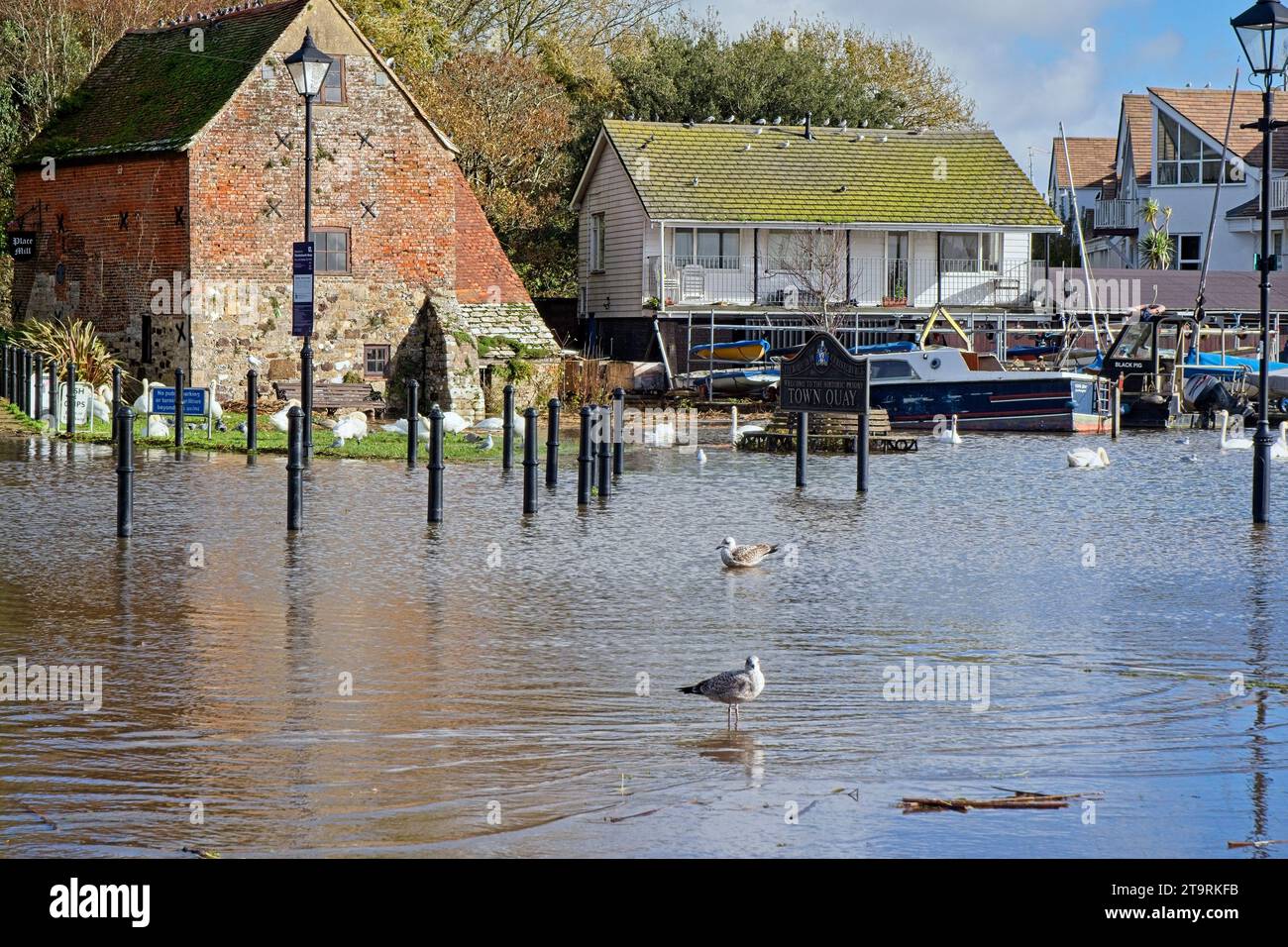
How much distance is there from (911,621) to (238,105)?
27704 mm

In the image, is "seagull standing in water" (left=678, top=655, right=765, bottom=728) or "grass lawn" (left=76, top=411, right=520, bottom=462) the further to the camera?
"grass lawn" (left=76, top=411, right=520, bottom=462)

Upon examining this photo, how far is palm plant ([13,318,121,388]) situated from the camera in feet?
110

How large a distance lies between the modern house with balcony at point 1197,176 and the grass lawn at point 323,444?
37.3 m

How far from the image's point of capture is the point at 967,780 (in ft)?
24.8

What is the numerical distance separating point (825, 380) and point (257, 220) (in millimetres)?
17912

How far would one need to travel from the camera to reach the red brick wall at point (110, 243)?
35906 millimetres

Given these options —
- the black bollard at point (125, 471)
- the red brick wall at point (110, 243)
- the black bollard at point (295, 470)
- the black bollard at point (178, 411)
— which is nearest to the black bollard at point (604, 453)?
the black bollard at point (295, 470)

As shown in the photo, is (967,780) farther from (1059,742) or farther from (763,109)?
(763,109)

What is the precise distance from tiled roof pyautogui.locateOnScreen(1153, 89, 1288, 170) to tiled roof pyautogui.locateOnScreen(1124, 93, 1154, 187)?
10.2ft

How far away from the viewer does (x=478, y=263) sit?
4094cm

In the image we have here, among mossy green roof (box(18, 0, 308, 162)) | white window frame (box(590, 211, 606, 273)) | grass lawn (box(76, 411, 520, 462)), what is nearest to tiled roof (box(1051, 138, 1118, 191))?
white window frame (box(590, 211, 606, 273))

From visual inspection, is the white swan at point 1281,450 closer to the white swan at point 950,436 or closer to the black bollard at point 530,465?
the white swan at point 950,436

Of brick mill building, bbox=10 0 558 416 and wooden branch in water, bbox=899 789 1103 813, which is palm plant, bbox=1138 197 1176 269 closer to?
brick mill building, bbox=10 0 558 416
